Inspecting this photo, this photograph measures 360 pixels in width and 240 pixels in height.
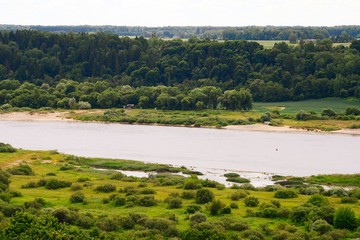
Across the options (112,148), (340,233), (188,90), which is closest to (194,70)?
(188,90)

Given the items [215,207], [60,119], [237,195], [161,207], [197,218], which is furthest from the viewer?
[60,119]

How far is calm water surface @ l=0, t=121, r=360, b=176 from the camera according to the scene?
75.9 m

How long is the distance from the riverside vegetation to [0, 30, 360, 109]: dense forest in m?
54.9

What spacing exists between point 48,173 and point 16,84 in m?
72.7

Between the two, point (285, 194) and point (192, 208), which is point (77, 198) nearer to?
point (192, 208)

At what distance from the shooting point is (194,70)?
146625 mm

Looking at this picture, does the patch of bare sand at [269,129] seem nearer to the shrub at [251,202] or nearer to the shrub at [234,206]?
the shrub at [251,202]

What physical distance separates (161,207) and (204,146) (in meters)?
35.2

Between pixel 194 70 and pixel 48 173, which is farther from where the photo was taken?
pixel 194 70

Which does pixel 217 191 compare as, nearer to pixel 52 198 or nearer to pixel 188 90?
pixel 52 198

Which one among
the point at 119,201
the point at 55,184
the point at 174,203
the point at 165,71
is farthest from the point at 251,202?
the point at 165,71

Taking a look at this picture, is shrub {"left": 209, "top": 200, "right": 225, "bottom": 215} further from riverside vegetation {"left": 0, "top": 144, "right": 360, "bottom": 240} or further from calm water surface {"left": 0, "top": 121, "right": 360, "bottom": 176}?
calm water surface {"left": 0, "top": 121, "right": 360, "bottom": 176}

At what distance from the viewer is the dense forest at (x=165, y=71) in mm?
125562

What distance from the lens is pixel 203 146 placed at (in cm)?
8712
